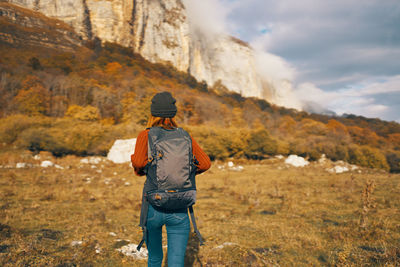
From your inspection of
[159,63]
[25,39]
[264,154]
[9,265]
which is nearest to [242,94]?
[159,63]

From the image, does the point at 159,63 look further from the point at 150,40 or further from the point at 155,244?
the point at 155,244

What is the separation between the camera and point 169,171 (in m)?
1.93

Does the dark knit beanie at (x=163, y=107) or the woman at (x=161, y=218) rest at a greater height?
the dark knit beanie at (x=163, y=107)

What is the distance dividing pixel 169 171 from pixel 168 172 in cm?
1

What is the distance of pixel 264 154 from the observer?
36031 millimetres

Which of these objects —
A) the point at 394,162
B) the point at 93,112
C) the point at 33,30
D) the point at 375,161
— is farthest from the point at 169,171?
the point at 33,30

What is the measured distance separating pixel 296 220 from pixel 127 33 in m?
73.1

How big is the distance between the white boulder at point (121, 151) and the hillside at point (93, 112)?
204cm

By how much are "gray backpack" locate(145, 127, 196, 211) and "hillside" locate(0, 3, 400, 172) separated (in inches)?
940

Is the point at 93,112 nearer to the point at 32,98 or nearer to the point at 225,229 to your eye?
the point at 32,98

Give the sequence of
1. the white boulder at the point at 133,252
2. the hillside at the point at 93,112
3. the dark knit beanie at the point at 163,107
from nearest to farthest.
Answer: the dark knit beanie at the point at 163,107 → the white boulder at the point at 133,252 → the hillside at the point at 93,112

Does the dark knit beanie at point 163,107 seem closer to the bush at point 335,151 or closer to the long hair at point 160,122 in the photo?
the long hair at point 160,122

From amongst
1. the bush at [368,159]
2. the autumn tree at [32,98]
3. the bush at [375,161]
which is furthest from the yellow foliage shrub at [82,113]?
the bush at [375,161]

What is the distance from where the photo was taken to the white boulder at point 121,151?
2174 centimetres
